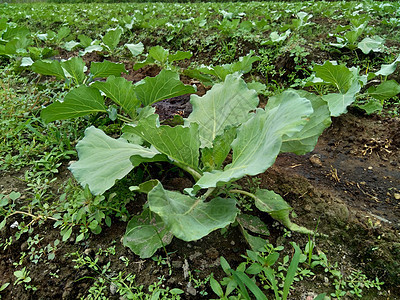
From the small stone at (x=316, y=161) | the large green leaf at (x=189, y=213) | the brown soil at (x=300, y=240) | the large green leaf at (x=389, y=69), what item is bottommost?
the small stone at (x=316, y=161)

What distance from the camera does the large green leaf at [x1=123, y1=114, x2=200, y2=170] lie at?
127cm

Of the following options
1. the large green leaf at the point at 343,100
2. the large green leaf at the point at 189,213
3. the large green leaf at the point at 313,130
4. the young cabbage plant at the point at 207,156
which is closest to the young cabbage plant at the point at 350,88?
the large green leaf at the point at 343,100

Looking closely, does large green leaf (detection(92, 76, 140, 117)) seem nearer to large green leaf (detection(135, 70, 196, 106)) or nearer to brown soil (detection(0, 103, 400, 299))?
large green leaf (detection(135, 70, 196, 106))

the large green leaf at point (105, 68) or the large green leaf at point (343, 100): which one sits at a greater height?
the large green leaf at point (105, 68)

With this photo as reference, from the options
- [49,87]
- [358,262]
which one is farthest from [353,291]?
[49,87]

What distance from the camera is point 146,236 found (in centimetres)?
134

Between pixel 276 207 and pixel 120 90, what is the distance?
3.80ft

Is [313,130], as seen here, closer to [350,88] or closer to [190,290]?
[350,88]

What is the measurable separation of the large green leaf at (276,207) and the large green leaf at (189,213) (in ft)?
0.61

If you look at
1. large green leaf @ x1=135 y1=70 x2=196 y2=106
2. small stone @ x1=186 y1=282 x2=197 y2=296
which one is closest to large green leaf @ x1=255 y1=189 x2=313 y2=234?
small stone @ x1=186 y1=282 x2=197 y2=296

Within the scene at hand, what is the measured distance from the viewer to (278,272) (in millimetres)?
1285

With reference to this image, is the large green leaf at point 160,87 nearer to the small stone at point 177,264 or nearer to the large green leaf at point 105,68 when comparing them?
the large green leaf at point 105,68

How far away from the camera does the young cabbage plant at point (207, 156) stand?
1096mm

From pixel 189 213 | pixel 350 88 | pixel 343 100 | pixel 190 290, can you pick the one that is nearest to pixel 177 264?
pixel 190 290
